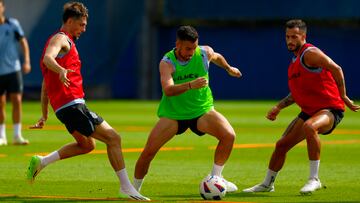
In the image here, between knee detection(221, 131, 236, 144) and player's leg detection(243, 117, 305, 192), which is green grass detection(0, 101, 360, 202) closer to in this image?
player's leg detection(243, 117, 305, 192)

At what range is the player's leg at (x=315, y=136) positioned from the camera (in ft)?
40.4

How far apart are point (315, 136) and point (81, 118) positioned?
2.80m

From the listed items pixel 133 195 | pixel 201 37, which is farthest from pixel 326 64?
pixel 201 37

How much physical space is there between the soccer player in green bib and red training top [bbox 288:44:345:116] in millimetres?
1187

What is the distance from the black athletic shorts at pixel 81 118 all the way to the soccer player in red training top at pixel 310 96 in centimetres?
209

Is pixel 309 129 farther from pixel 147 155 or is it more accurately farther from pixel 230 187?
pixel 147 155

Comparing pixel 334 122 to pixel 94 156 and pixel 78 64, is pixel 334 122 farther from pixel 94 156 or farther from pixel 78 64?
pixel 94 156

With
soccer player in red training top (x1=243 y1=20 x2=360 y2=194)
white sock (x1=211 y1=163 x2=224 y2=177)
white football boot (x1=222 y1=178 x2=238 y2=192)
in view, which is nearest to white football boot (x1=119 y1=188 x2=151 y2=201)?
white sock (x1=211 y1=163 x2=224 y2=177)

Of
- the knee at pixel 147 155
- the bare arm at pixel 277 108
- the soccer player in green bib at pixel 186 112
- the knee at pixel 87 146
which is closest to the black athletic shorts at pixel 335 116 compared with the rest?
the bare arm at pixel 277 108

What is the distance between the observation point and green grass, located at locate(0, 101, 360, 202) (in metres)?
12.0

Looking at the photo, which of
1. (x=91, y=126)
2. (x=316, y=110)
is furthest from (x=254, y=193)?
(x=91, y=126)

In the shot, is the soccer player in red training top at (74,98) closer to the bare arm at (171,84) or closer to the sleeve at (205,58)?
the bare arm at (171,84)

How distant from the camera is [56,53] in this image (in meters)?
11.5

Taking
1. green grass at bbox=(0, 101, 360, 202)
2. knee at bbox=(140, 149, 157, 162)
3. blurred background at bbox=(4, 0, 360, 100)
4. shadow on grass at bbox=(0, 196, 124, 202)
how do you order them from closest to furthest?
shadow on grass at bbox=(0, 196, 124, 202) < green grass at bbox=(0, 101, 360, 202) < knee at bbox=(140, 149, 157, 162) < blurred background at bbox=(4, 0, 360, 100)
